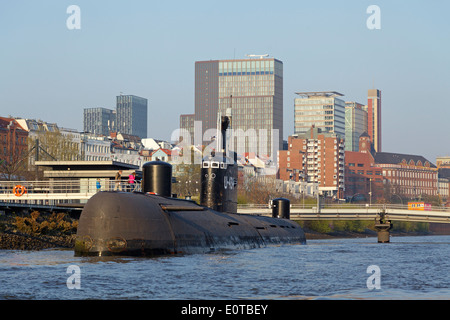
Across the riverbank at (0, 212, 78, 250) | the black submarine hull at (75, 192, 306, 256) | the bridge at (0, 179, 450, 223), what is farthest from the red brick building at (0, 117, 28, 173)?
the black submarine hull at (75, 192, 306, 256)

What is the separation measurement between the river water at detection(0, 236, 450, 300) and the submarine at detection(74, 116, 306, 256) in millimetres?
980

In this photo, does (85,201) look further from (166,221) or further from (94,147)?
(94,147)

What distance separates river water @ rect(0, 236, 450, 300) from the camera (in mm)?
24312

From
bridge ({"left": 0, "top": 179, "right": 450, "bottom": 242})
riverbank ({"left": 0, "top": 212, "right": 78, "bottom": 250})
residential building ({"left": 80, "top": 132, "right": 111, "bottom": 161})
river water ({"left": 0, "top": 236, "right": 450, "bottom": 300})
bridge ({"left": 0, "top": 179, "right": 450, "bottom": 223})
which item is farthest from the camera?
residential building ({"left": 80, "top": 132, "right": 111, "bottom": 161})

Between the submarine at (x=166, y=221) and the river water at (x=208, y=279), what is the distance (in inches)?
38.6

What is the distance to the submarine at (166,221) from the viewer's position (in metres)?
35.2

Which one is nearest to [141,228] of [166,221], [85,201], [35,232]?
[166,221]

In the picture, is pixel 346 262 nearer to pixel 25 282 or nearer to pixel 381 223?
pixel 25 282

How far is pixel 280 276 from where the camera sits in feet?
101

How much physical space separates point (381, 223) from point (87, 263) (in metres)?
71.3

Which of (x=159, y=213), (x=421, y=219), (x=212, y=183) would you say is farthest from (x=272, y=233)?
(x=421, y=219)

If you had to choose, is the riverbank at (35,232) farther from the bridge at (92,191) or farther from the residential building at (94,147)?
the residential building at (94,147)

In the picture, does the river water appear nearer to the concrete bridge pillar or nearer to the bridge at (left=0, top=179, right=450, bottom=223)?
the bridge at (left=0, top=179, right=450, bottom=223)

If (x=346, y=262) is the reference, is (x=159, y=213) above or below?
above
